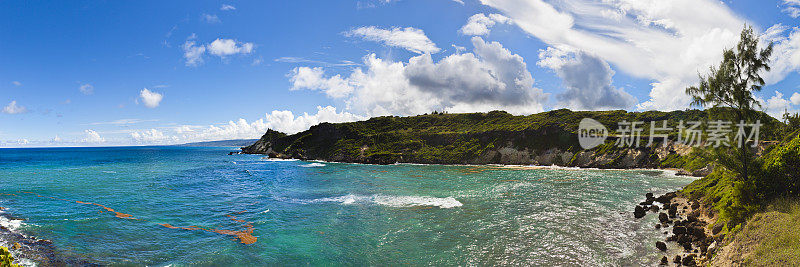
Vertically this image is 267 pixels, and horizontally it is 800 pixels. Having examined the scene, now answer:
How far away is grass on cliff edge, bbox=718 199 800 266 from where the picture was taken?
512 inches

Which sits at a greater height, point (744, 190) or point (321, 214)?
point (744, 190)

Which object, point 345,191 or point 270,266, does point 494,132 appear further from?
point 270,266

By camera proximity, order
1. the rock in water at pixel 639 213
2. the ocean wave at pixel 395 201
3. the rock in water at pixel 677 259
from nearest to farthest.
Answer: the rock in water at pixel 677 259 → the rock in water at pixel 639 213 → the ocean wave at pixel 395 201

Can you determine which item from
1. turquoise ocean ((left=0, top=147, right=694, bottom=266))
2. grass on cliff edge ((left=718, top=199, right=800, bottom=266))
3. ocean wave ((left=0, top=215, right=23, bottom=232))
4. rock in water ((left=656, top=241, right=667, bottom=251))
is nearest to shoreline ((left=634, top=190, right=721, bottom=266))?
rock in water ((left=656, top=241, right=667, bottom=251))

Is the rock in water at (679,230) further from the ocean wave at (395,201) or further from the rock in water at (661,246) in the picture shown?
the ocean wave at (395,201)

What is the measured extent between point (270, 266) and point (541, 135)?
10263 cm

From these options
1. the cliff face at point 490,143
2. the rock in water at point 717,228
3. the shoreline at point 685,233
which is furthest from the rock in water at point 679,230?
the cliff face at point 490,143

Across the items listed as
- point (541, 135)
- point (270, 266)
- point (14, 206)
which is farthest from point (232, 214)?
point (541, 135)

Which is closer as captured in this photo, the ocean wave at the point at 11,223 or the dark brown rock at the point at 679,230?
the dark brown rock at the point at 679,230

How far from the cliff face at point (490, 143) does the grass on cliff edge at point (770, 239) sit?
2628 inches

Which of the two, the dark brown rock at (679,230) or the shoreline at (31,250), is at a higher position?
the dark brown rock at (679,230)

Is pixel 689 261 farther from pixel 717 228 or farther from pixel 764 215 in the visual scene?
pixel 717 228

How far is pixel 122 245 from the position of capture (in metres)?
22.5

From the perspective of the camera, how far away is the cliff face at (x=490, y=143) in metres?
84.0
